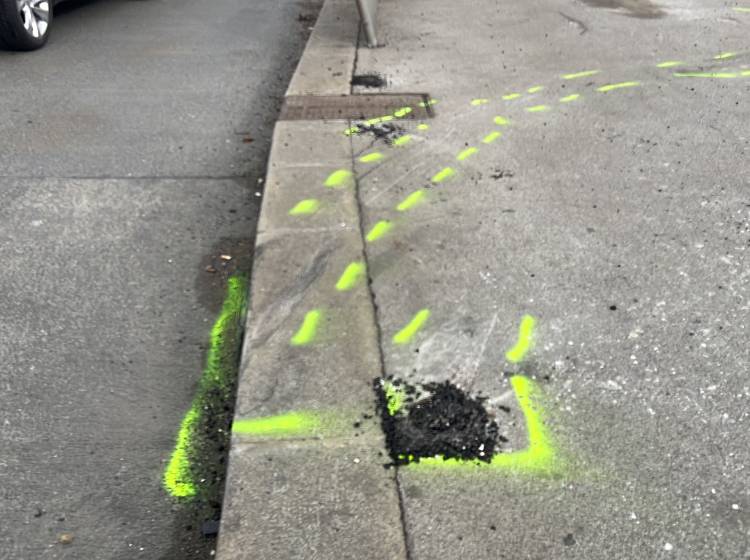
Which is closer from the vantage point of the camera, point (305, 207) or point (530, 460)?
point (530, 460)

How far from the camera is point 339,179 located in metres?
4.57

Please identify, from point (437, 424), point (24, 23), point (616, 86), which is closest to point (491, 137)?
point (616, 86)

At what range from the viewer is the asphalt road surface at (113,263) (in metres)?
2.52

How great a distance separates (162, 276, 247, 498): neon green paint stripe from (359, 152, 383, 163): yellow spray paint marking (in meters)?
1.49

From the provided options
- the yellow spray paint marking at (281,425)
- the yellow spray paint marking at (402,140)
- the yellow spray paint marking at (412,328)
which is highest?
the yellow spray paint marking at (281,425)

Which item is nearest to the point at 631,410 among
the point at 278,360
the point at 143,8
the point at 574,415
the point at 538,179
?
the point at 574,415

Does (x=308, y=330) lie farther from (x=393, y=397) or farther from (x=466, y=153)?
(x=466, y=153)

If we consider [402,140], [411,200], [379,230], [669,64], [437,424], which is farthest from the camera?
[669,64]

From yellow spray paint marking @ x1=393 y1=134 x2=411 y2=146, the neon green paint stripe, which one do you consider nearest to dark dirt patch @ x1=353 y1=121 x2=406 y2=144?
yellow spray paint marking @ x1=393 y1=134 x2=411 y2=146

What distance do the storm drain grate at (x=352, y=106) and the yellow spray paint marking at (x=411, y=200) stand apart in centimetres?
146

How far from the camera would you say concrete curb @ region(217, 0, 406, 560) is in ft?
7.41

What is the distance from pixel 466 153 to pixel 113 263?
99.0 inches

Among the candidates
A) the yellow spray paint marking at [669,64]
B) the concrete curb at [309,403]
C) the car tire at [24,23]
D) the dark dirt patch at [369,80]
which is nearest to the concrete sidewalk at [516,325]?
the concrete curb at [309,403]

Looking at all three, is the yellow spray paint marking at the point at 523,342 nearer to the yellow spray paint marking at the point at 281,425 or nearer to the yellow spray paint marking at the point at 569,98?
the yellow spray paint marking at the point at 281,425
